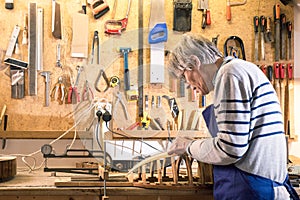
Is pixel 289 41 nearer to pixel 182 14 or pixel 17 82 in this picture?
pixel 182 14

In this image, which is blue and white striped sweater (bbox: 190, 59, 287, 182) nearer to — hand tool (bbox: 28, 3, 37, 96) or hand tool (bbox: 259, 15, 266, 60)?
hand tool (bbox: 259, 15, 266, 60)

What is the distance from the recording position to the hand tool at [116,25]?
8.25ft

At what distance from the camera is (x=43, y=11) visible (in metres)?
2.49

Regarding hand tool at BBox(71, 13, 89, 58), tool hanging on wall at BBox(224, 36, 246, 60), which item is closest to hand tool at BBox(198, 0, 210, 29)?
tool hanging on wall at BBox(224, 36, 246, 60)

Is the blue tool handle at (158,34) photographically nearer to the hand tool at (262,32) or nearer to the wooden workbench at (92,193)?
the hand tool at (262,32)

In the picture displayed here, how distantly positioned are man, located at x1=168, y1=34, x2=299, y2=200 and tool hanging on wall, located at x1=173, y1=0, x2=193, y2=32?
3.29 feet

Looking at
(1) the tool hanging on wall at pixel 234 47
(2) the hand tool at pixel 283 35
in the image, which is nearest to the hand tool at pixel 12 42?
(1) the tool hanging on wall at pixel 234 47

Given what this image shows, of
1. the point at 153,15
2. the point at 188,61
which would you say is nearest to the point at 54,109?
the point at 153,15

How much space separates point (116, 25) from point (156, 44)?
25 cm

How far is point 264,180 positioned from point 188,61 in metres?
0.49

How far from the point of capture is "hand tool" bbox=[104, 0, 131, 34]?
8.25 feet

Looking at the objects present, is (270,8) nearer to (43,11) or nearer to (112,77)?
(112,77)

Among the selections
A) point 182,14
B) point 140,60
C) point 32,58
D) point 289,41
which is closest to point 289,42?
point 289,41

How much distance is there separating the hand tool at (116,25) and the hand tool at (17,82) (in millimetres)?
533
